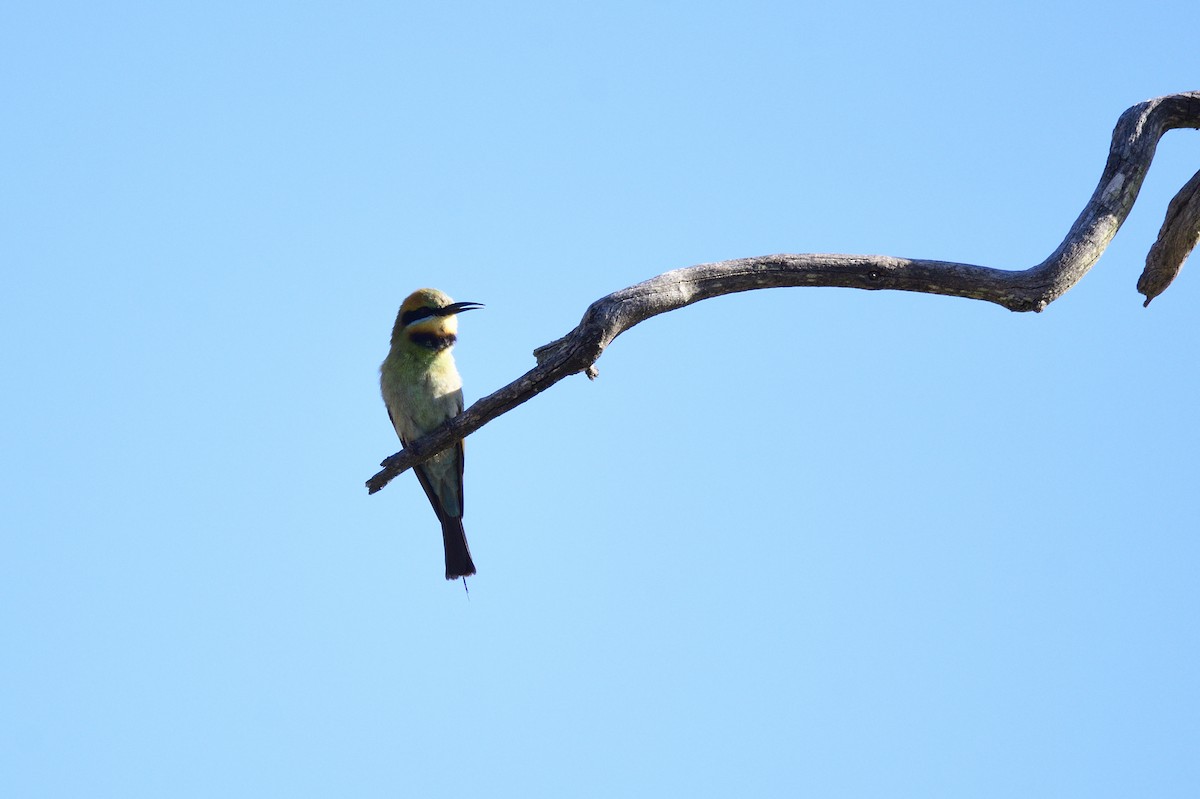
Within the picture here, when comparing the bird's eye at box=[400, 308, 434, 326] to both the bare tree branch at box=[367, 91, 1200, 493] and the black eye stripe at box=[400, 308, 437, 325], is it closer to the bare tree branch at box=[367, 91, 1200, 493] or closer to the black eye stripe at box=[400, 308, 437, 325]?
the black eye stripe at box=[400, 308, 437, 325]

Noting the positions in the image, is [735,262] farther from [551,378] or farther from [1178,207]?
[1178,207]

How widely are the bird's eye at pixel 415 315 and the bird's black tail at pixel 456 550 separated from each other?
987mm

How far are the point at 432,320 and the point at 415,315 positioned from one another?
0.12 meters

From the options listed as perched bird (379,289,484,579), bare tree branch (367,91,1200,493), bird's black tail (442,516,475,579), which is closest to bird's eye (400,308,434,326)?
perched bird (379,289,484,579)

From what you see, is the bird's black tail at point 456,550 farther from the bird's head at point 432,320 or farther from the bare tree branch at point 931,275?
the bare tree branch at point 931,275

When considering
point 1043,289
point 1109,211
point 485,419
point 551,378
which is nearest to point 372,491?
point 485,419

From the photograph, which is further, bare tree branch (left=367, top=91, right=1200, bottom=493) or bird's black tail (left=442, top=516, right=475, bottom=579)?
bird's black tail (left=442, top=516, right=475, bottom=579)

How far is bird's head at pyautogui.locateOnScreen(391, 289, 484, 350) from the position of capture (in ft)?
18.2

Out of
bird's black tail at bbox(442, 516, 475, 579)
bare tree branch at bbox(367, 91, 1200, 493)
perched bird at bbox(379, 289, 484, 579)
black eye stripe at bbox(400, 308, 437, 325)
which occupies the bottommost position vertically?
bare tree branch at bbox(367, 91, 1200, 493)

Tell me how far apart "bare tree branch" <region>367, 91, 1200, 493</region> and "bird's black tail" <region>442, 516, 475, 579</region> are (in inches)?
72.3

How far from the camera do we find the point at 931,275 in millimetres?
3615

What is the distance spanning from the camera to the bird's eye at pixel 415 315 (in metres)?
5.59

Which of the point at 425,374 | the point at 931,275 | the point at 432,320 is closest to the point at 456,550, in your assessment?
the point at 425,374

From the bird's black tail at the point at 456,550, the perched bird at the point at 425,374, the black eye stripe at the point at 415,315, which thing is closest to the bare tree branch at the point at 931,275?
the perched bird at the point at 425,374
